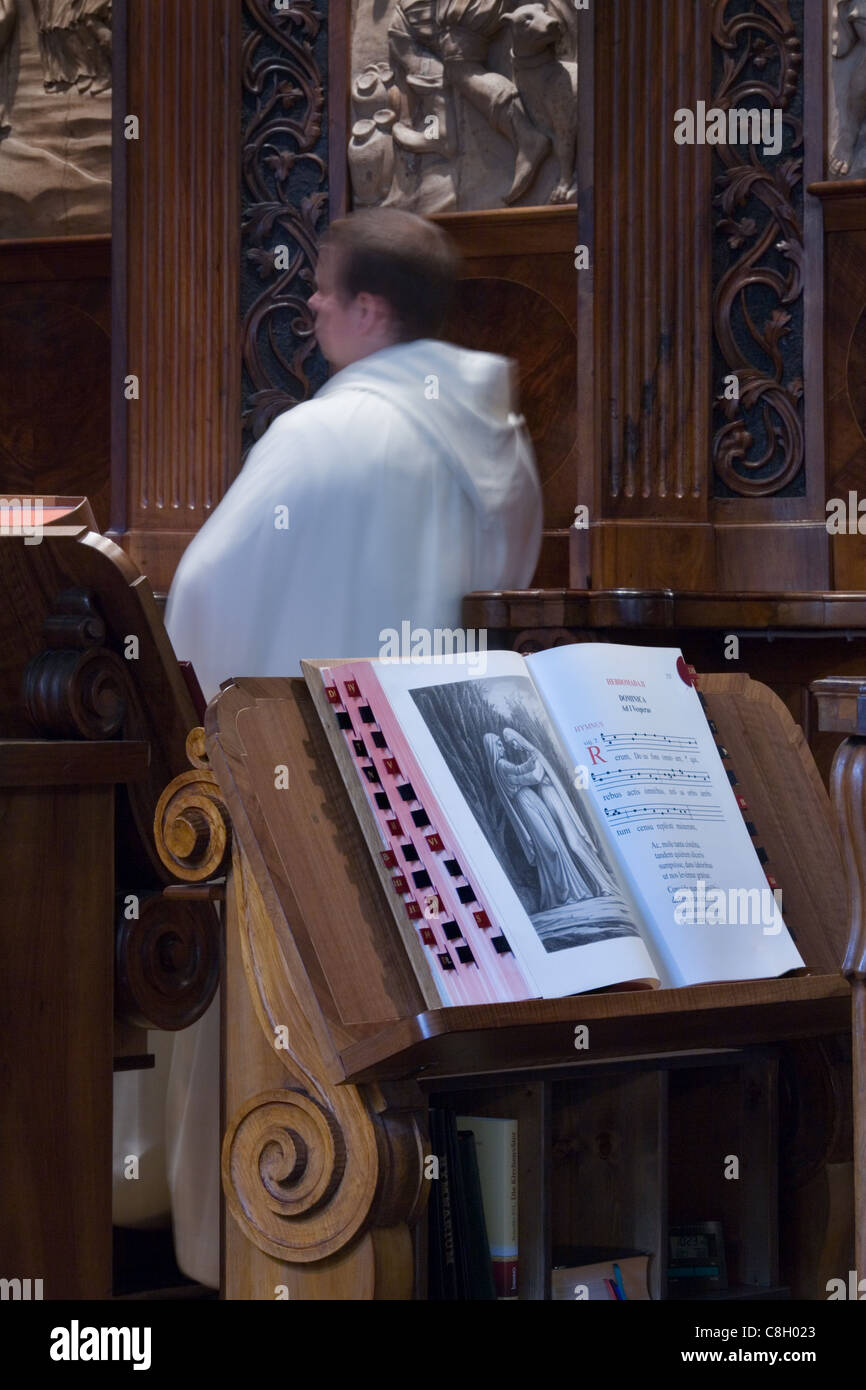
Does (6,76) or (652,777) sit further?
(6,76)

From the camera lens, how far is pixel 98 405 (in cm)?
639

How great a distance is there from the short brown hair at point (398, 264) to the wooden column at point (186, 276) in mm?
2069

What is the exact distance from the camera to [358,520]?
2.90 metres

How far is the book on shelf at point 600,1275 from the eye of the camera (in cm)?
165

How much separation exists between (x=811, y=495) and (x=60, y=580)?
2.85 meters

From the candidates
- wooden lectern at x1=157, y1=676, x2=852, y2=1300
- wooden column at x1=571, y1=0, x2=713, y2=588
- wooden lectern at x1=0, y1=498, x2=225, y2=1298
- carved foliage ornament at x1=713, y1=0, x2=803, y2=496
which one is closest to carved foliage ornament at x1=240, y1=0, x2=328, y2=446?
wooden column at x1=571, y1=0, x2=713, y2=588

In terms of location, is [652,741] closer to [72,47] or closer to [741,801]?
[741,801]

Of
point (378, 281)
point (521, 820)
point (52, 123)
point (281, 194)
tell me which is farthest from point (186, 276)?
point (521, 820)

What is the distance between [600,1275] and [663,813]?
430mm

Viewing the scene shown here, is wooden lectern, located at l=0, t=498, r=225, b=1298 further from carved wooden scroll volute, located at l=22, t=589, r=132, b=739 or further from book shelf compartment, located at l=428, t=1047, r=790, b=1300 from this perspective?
book shelf compartment, located at l=428, t=1047, r=790, b=1300

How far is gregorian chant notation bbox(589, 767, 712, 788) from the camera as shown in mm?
1659

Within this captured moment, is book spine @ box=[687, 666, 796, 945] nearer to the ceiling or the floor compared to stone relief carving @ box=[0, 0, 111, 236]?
nearer to the floor

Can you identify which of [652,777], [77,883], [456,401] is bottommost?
[77,883]

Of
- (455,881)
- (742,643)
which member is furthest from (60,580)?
(742,643)
